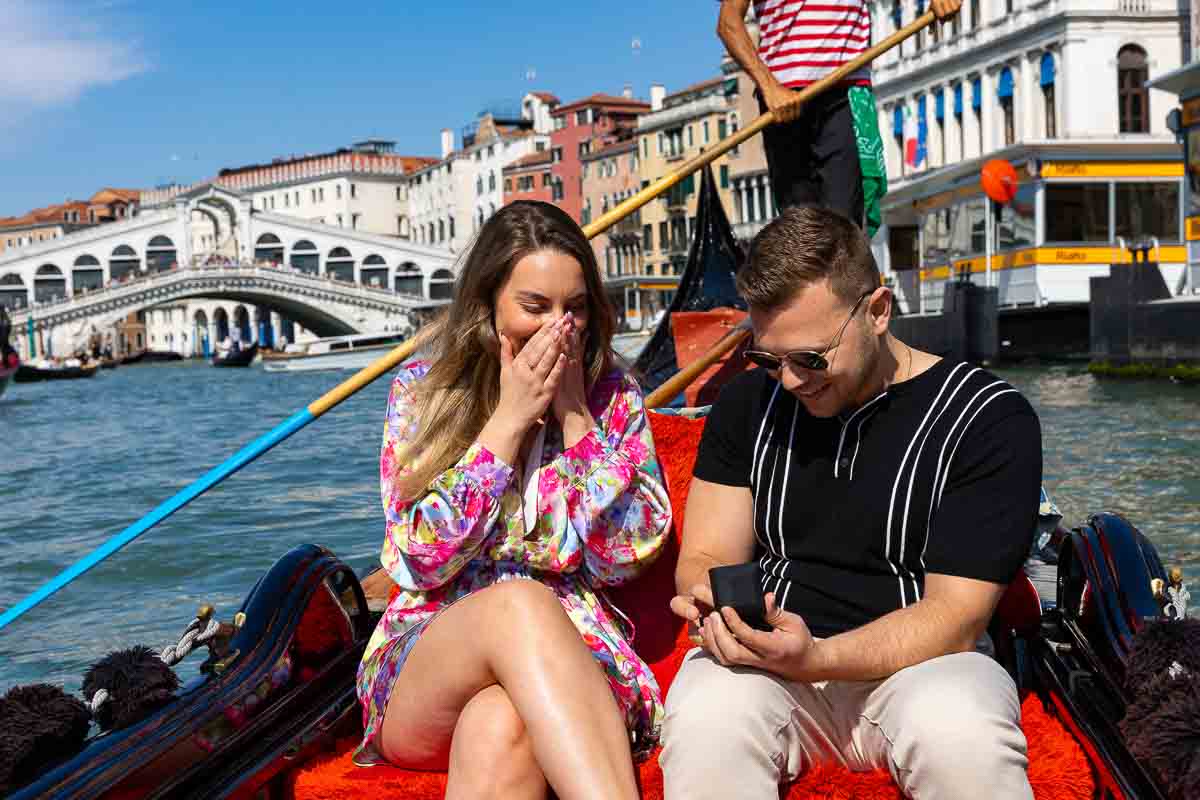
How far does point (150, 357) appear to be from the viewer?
1468 inches

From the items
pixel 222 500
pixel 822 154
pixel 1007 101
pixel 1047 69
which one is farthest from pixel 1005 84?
pixel 822 154

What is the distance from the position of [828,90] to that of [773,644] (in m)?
1.33

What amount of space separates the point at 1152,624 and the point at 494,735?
0.54 m

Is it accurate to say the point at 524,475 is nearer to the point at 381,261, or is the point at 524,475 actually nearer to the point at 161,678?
the point at 161,678

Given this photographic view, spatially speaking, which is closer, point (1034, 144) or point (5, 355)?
point (1034, 144)

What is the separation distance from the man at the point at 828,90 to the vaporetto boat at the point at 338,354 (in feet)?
62.7

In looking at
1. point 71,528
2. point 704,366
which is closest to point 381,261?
point 71,528

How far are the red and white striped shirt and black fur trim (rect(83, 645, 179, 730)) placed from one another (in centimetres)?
144

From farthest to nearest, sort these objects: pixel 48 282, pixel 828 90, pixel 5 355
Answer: pixel 48 282
pixel 5 355
pixel 828 90

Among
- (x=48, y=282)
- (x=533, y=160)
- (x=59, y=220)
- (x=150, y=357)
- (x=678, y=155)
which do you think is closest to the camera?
(x=678, y=155)

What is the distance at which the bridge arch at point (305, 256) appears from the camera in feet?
137

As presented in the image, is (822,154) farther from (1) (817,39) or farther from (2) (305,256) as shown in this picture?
(2) (305,256)

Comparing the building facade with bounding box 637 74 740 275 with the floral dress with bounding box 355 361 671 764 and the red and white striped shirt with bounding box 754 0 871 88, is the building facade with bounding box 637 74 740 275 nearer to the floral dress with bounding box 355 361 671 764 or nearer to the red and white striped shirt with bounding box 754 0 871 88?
the red and white striped shirt with bounding box 754 0 871 88

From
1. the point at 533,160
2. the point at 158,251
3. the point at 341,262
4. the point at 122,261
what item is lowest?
the point at 341,262
